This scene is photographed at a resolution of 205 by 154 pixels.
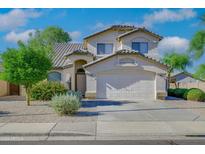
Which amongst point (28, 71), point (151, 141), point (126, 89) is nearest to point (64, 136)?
point (151, 141)

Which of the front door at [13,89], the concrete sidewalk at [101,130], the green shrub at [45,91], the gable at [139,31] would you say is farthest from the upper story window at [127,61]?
the front door at [13,89]

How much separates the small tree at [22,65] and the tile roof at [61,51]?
395 inches

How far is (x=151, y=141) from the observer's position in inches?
348

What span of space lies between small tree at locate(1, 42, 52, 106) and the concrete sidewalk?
6228 mm

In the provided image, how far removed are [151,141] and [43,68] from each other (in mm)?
10585

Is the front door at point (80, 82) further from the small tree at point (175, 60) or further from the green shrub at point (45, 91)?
the small tree at point (175, 60)

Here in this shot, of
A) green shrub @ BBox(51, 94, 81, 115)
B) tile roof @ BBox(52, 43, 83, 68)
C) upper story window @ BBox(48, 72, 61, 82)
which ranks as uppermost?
tile roof @ BBox(52, 43, 83, 68)

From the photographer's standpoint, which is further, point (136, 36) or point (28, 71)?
point (136, 36)

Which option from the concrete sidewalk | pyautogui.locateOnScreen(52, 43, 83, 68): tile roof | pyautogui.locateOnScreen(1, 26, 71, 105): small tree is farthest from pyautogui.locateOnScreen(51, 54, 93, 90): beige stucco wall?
the concrete sidewalk

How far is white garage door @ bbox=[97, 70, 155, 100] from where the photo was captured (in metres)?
23.6

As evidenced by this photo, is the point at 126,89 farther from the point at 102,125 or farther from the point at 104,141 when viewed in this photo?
the point at 104,141

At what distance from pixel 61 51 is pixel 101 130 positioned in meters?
22.5

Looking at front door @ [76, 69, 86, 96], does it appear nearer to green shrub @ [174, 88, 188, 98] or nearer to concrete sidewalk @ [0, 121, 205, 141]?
green shrub @ [174, 88, 188, 98]

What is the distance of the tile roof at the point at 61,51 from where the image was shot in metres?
28.5
